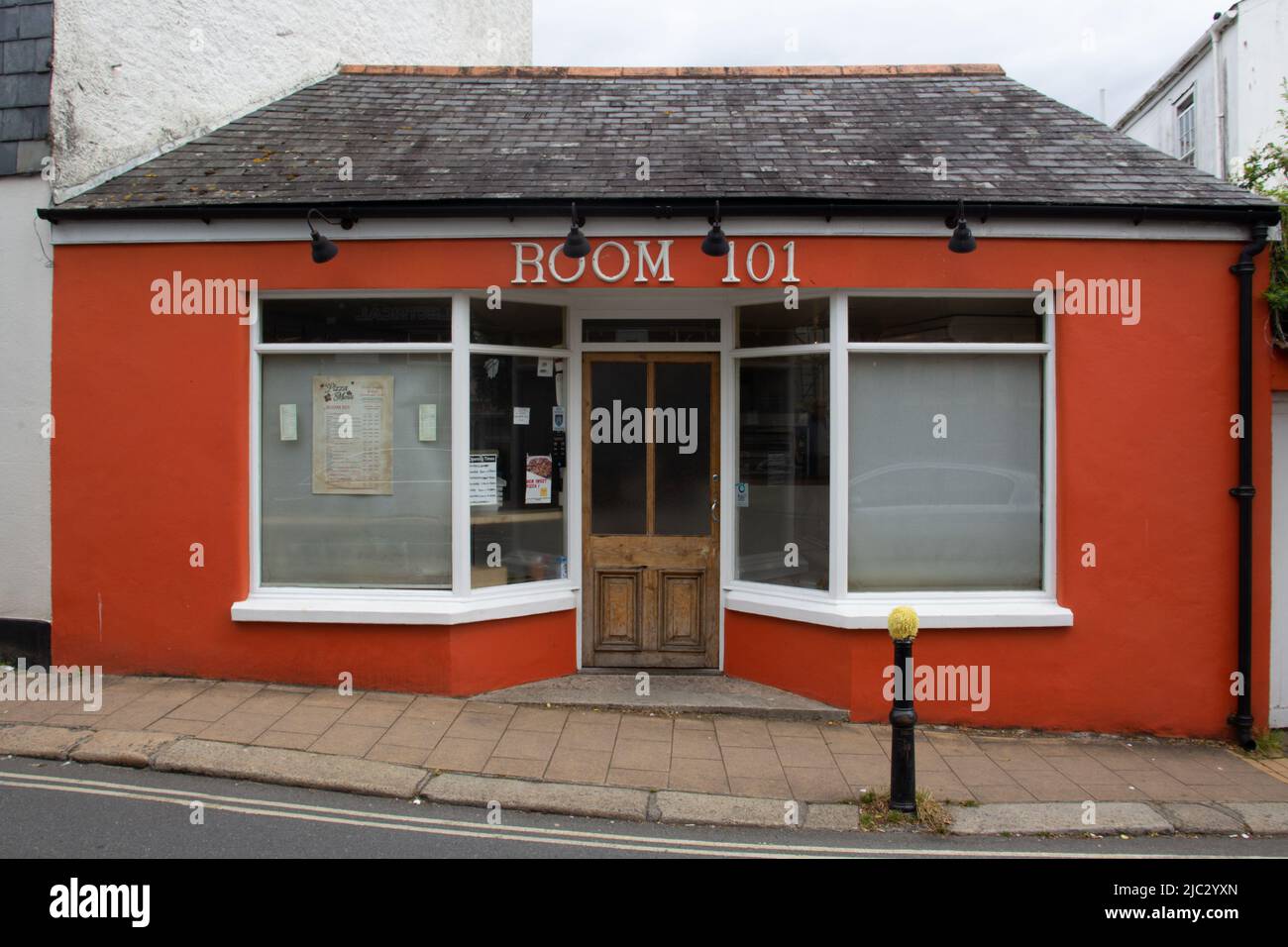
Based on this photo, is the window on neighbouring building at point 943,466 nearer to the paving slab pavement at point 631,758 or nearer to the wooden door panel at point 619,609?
the paving slab pavement at point 631,758

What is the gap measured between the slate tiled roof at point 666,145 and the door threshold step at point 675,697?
12.6 feet

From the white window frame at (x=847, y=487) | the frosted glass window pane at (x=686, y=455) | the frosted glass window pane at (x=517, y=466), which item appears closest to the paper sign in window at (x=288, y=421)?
the frosted glass window pane at (x=517, y=466)

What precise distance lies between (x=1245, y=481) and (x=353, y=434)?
6.95m

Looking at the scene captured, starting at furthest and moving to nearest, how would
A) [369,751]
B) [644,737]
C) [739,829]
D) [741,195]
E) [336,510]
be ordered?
[336,510], [741,195], [644,737], [369,751], [739,829]

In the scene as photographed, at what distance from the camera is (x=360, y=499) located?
7.51 metres

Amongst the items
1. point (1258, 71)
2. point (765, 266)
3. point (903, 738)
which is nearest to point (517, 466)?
point (765, 266)

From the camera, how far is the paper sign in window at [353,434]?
24.5 feet

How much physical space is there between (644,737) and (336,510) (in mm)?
3139

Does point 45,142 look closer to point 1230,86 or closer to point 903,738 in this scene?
point 903,738

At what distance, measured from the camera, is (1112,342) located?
709cm

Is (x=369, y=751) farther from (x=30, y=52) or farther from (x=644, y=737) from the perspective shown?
(x=30, y=52)

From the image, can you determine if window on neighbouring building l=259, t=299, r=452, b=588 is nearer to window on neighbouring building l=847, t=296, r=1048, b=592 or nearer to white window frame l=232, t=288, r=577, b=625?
white window frame l=232, t=288, r=577, b=625

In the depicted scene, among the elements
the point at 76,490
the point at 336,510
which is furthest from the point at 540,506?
the point at 76,490

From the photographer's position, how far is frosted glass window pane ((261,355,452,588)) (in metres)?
7.46
